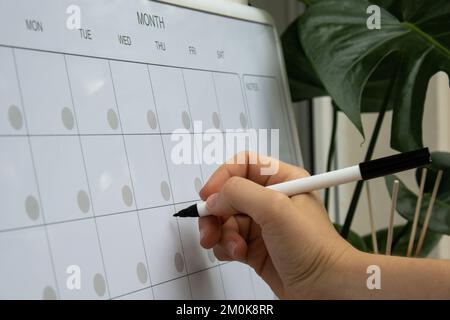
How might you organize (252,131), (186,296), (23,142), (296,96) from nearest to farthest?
(23,142), (186,296), (252,131), (296,96)

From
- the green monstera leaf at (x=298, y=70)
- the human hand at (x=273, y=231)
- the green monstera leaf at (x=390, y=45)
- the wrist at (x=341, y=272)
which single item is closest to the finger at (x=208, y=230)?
the human hand at (x=273, y=231)

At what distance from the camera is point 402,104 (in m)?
0.80

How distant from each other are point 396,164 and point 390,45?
30cm

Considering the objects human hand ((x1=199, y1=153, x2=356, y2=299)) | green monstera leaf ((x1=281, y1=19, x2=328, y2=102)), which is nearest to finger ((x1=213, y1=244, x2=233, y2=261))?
human hand ((x1=199, y1=153, x2=356, y2=299))

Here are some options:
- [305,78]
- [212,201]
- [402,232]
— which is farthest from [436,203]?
[212,201]

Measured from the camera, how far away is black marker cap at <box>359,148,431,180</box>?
1.74 feet

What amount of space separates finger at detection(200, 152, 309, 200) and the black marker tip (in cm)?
3

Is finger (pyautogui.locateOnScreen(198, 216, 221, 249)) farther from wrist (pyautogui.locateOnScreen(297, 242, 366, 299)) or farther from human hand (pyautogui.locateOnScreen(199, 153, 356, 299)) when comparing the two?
wrist (pyautogui.locateOnScreen(297, 242, 366, 299))

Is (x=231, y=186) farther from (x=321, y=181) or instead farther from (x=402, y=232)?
(x=402, y=232)

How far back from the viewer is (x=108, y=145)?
1.78 ft

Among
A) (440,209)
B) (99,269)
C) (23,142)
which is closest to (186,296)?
Result: (99,269)

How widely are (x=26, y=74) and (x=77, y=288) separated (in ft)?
0.56

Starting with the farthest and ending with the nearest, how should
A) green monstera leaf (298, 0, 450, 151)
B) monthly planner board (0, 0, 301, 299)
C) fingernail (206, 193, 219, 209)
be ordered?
green monstera leaf (298, 0, 450, 151) → fingernail (206, 193, 219, 209) → monthly planner board (0, 0, 301, 299)
